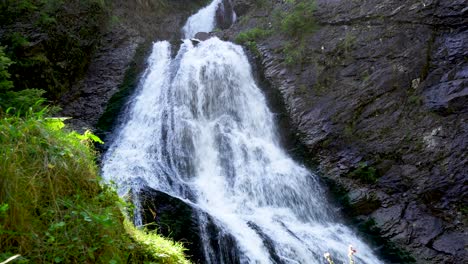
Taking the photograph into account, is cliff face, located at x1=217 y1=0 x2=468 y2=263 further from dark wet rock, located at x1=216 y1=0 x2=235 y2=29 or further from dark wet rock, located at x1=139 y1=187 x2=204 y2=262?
dark wet rock, located at x1=216 y1=0 x2=235 y2=29

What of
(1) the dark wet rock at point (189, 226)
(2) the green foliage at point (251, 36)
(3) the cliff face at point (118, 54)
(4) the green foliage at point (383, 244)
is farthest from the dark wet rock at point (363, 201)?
(3) the cliff face at point (118, 54)

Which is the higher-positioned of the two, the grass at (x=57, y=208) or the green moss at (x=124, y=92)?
the green moss at (x=124, y=92)

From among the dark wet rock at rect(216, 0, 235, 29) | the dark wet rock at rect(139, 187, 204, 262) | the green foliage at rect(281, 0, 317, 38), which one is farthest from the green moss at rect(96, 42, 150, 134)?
the dark wet rock at rect(216, 0, 235, 29)

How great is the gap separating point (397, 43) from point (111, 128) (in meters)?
8.99

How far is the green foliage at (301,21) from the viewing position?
1352cm

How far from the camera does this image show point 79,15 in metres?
14.4

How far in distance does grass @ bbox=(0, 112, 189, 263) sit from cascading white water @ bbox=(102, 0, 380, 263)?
3.77 metres

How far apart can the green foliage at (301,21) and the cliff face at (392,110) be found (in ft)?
1.02

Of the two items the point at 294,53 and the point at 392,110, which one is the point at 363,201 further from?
the point at 294,53

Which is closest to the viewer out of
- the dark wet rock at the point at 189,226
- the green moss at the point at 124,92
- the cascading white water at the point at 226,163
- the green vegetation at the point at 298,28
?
the dark wet rock at the point at 189,226

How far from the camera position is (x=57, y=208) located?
9.91ft

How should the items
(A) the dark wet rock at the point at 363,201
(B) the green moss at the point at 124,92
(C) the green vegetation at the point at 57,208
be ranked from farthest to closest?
(B) the green moss at the point at 124,92, (A) the dark wet rock at the point at 363,201, (C) the green vegetation at the point at 57,208

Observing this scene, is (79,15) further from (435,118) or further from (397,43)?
(435,118)

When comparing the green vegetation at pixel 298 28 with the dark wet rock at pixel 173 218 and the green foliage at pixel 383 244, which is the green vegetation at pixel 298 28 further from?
the dark wet rock at pixel 173 218
